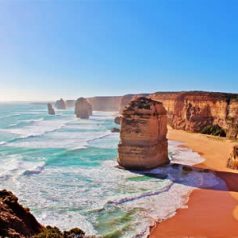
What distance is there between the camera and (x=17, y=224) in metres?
7.62

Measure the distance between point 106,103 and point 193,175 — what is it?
11271 centimetres

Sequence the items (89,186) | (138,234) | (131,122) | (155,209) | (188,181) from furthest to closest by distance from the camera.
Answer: (131,122)
(188,181)
(89,186)
(155,209)
(138,234)

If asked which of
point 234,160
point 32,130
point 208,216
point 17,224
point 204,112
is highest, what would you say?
point 204,112

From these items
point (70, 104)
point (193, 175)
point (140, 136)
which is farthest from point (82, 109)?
point (70, 104)

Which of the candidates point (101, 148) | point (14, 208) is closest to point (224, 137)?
point (101, 148)

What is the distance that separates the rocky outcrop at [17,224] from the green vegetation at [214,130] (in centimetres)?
4055

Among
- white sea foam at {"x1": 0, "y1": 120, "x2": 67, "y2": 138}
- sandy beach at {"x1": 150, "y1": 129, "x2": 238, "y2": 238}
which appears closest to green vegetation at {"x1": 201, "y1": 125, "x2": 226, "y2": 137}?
sandy beach at {"x1": 150, "y1": 129, "x2": 238, "y2": 238}

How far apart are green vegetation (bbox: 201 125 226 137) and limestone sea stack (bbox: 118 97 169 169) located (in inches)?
936

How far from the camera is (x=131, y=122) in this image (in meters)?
25.5

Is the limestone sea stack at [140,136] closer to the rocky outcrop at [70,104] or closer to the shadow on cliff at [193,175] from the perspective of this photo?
the shadow on cliff at [193,175]

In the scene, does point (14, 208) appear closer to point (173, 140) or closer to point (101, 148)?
point (101, 148)

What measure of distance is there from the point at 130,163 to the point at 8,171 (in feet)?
28.7

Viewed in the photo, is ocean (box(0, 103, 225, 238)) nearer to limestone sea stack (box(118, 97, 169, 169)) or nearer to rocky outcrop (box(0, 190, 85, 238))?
limestone sea stack (box(118, 97, 169, 169))

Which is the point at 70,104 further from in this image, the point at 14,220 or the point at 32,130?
the point at 14,220
